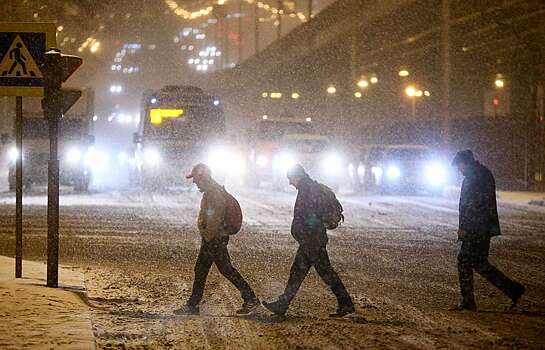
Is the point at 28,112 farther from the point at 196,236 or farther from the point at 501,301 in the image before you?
the point at 501,301

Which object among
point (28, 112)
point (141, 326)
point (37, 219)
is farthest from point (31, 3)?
point (141, 326)

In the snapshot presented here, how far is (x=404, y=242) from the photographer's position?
19141 millimetres

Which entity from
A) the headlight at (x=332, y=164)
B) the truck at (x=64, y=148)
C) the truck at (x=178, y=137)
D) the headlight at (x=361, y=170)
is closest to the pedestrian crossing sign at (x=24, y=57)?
the truck at (x=178, y=137)

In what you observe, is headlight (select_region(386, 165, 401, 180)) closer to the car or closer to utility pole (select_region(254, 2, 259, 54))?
the car

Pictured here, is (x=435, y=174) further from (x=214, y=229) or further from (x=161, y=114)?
(x=214, y=229)

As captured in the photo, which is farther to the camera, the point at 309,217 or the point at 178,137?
the point at 178,137

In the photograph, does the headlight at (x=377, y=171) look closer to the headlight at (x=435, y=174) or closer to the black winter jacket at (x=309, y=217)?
the headlight at (x=435, y=174)

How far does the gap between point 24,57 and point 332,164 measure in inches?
1268

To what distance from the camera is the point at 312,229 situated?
32.9 ft

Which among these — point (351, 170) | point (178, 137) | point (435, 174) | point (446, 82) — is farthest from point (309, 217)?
point (351, 170)

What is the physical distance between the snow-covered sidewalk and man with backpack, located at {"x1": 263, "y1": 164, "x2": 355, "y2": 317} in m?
2.20

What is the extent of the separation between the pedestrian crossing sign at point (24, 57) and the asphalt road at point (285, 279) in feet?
9.13

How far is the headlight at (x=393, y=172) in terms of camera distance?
135 ft

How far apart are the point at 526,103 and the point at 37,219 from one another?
178 feet
